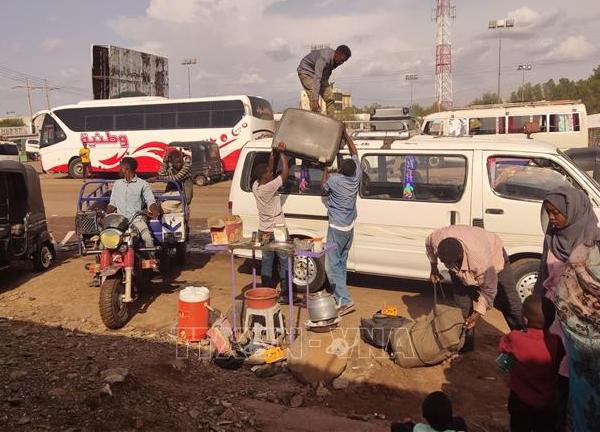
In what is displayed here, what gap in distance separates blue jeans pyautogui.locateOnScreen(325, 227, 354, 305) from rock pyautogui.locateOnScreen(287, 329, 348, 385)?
2.64 feet

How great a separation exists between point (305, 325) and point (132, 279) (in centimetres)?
214

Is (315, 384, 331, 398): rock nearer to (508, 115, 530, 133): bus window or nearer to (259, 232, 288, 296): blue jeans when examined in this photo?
(259, 232, 288, 296): blue jeans

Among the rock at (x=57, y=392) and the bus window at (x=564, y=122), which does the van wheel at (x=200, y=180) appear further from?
the rock at (x=57, y=392)

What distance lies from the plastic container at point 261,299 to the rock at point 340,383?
103 cm

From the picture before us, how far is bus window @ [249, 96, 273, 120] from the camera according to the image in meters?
21.9

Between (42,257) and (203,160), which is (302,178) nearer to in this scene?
(42,257)

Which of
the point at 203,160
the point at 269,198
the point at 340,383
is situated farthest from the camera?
the point at 203,160

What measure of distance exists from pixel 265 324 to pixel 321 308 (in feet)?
2.13

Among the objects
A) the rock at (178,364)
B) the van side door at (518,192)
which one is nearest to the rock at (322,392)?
the rock at (178,364)

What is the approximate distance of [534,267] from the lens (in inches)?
231

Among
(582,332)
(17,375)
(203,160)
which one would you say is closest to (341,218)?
(17,375)

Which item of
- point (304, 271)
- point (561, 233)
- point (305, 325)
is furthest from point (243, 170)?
point (561, 233)

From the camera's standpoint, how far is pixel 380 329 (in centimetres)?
523

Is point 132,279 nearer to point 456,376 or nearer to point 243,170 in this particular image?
point 243,170
